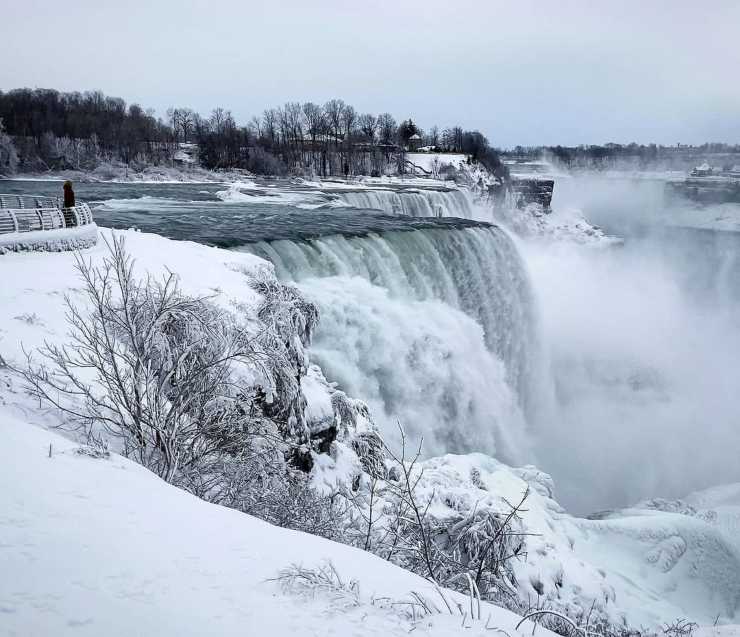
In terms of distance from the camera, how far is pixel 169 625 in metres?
3.03

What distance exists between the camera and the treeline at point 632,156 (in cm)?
13212

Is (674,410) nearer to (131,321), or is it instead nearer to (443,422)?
(443,422)

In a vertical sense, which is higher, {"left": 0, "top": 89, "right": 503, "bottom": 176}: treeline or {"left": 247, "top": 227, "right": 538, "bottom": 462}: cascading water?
{"left": 0, "top": 89, "right": 503, "bottom": 176}: treeline

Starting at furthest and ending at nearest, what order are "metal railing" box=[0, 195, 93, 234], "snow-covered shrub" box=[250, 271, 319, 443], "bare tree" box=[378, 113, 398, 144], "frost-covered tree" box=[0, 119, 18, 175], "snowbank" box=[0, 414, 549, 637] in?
1. "bare tree" box=[378, 113, 398, 144]
2. "frost-covered tree" box=[0, 119, 18, 175]
3. "metal railing" box=[0, 195, 93, 234]
4. "snow-covered shrub" box=[250, 271, 319, 443]
5. "snowbank" box=[0, 414, 549, 637]

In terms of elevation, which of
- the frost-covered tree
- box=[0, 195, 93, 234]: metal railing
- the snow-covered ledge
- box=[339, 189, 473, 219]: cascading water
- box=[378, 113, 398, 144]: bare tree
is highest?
box=[378, 113, 398, 144]: bare tree

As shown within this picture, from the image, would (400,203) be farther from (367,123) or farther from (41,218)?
(367,123)

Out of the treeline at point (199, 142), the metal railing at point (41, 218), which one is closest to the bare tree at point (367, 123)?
the treeline at point (199, 142)

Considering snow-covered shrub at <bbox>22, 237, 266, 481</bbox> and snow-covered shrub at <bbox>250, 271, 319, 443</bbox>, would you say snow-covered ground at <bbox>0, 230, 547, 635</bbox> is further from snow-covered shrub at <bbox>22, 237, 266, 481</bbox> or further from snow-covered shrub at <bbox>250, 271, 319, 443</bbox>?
snow-covered shrub at <bbox>250, 271, 319, 443</bbox>

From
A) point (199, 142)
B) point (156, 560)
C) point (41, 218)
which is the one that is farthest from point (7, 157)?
point (156, 560)

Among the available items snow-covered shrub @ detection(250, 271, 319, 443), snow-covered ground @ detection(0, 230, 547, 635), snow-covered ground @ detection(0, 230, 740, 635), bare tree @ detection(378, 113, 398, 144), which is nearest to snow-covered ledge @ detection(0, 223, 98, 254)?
snow-covered ground @ detection(0, 230, 740, 635)

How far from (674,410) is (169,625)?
25.1 m

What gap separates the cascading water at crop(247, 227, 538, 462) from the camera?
1367cm

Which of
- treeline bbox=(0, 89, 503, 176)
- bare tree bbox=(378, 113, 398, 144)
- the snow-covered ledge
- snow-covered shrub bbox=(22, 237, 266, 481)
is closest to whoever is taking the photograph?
snow-covered shrub bbox=(22, 237, 266, 481)

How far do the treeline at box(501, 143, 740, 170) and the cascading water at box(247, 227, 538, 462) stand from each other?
403 ft
